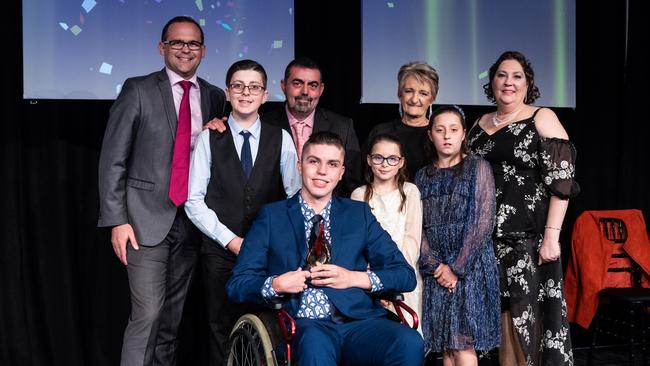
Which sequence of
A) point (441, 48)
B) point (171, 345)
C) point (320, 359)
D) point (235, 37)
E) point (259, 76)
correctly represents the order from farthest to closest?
point (441, 48) → point (235, 37) → point (171, 345) → point (259, 76) → point (320, 359)

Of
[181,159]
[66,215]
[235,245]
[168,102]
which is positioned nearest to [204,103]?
[168,102]

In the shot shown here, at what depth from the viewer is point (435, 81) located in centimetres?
342

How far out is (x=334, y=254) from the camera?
2.63 meters

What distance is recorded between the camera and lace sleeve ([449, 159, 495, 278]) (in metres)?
3.03

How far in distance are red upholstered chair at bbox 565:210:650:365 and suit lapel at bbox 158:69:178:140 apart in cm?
270

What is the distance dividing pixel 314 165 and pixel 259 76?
1.82 ft

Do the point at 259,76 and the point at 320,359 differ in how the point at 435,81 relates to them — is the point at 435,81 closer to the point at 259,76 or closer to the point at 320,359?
the point at 259,76

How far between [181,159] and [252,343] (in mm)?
1133

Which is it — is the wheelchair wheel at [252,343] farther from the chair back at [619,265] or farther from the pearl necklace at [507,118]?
the chair back at [619,265]

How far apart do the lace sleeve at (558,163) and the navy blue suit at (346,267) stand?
93 centimetres

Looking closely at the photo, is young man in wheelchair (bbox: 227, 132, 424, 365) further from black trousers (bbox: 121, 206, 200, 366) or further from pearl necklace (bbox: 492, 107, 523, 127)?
pearl necklace (bbox: 492, 107, 523, 127)

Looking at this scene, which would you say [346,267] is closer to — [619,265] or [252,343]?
[252,343]

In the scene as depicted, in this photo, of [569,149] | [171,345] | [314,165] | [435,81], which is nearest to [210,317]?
[171,345]

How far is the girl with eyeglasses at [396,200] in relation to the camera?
3021mm
